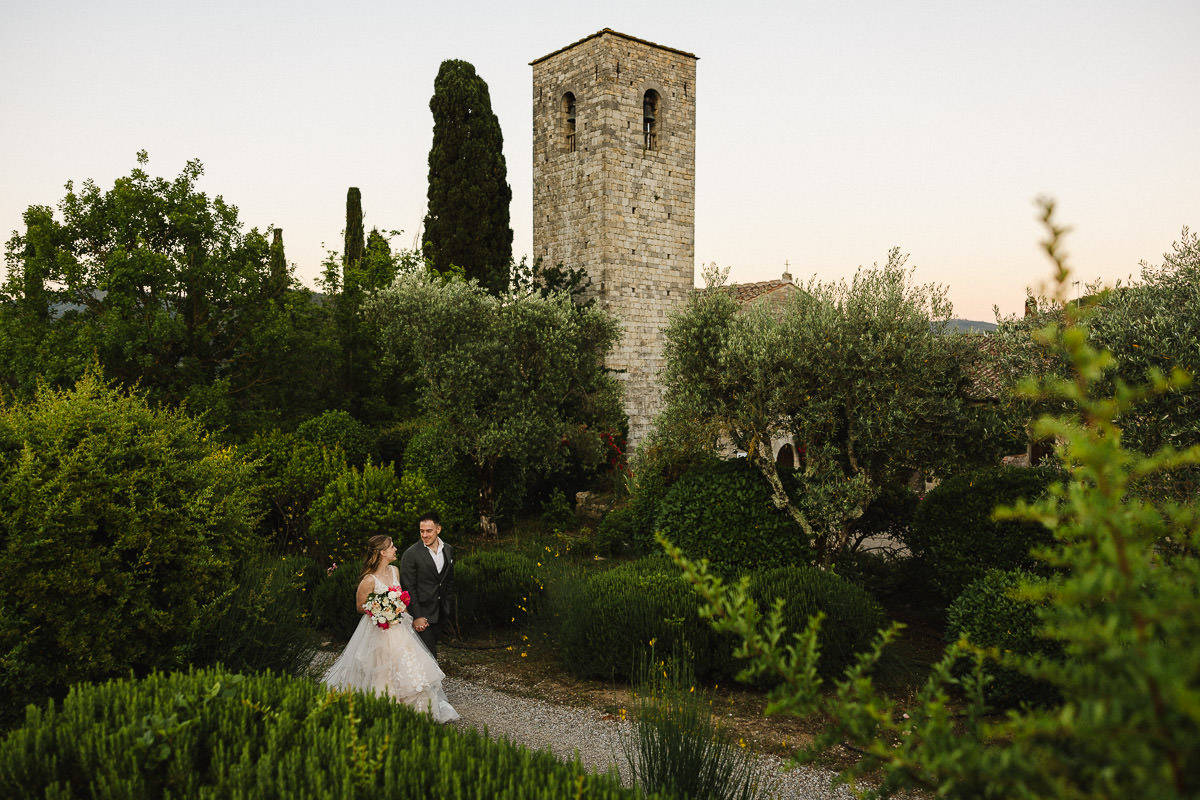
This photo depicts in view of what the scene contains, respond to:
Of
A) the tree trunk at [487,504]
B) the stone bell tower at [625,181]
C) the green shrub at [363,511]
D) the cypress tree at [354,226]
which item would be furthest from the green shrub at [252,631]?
the cypress tree at [354,226]

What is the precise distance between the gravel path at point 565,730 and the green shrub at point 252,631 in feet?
5.64

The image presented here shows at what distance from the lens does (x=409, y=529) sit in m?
13.0

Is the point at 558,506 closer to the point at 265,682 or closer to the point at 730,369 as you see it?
the point at 730,369

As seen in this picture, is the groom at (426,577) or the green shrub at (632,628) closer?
the groom at (426,577)

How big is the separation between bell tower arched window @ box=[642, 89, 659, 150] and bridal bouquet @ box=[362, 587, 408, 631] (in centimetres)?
2099

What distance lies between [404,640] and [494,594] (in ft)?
11.4

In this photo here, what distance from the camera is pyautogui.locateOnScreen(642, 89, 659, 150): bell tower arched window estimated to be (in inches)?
1004

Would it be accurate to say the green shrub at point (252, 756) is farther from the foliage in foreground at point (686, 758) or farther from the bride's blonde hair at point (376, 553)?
the bride's blonde hair at point (376, 553)

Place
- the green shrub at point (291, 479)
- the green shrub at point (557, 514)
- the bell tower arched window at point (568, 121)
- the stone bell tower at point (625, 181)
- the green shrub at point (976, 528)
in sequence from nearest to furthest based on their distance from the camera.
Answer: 1. the green shrub at point (976, 528)
2. the green shrub at point (291, 479)
3. the green shrub at point (557, 514)
4. the stone bell tower at point (625, 181)
5. the bell tower arched window at point (568, 121)

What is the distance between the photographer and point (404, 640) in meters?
7.28

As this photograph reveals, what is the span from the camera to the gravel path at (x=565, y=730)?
604 centimetres

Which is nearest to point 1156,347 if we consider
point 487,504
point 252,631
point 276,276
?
point 252,631

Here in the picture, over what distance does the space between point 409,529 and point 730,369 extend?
243 inches

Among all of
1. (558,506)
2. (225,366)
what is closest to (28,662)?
(558,506)
